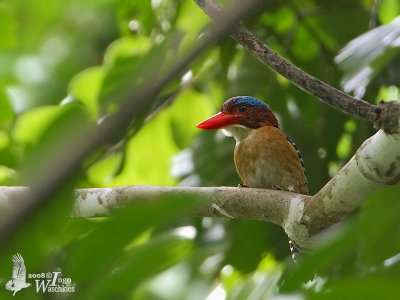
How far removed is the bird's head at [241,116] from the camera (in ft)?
10.8

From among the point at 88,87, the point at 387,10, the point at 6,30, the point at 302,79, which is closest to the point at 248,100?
the point at 88,87

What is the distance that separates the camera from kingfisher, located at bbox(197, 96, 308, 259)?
9.96 ft

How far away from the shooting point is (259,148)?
3.10 meters

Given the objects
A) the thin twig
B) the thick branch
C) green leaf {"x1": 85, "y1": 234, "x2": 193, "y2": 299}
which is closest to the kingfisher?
the thick branch

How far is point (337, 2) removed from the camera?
11.4 ft

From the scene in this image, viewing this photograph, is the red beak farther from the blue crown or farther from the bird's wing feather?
the bird's wing feather

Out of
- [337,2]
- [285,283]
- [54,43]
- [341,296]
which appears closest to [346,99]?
[285,283]

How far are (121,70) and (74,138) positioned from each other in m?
2.51

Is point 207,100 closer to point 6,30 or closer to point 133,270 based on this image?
point 6,30

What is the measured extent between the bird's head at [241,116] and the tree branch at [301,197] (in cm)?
103

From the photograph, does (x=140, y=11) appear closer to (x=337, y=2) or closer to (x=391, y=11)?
(x=337, y=2)

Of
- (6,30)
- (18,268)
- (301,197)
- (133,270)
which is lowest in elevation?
(133,270)

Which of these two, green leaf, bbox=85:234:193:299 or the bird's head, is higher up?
the bird's head

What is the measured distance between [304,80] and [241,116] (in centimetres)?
151
